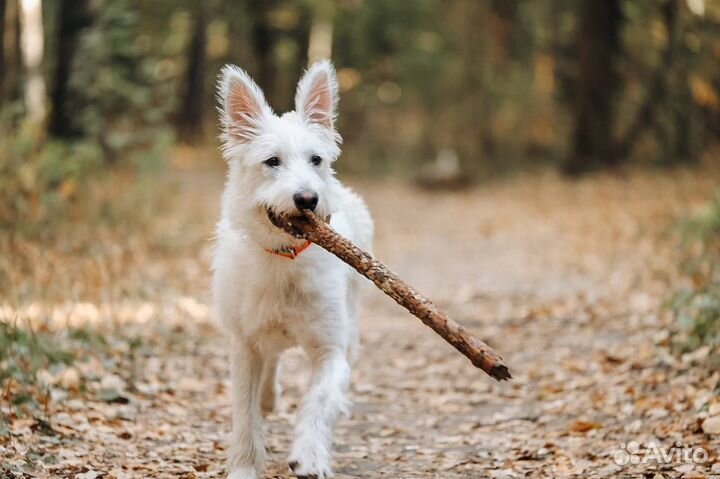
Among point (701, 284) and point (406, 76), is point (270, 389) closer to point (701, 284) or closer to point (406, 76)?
point (701, 284)

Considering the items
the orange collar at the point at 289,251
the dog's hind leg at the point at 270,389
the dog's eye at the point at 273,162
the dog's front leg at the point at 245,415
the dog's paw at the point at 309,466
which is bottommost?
the dog's paw at the point at 309,466

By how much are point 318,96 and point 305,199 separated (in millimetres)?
1045

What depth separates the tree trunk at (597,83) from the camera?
21.3m

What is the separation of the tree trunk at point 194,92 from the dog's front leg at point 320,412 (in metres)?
26.6

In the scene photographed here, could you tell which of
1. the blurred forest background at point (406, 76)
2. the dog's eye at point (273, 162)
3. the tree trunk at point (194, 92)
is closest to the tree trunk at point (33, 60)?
the blurred forest background at point (406, 76)

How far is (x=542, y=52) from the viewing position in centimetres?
2825

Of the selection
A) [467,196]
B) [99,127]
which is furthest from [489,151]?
[99,127]

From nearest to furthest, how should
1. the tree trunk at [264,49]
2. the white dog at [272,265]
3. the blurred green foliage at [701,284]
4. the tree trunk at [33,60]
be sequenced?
the white dog at [272,265] → the blurred green foliage at [701,284] → the tree trunk at [33,60] → the tree trunk at [264,49]

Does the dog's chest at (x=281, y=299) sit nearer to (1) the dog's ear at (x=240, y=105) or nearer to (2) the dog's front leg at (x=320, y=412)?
(2) the dog's front leg at (x=320, y=412)

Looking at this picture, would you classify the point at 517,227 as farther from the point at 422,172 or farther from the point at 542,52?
the point at 542,52

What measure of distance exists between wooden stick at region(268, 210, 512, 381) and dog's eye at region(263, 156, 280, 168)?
32 cm

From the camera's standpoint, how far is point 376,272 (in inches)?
182

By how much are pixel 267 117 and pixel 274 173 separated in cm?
49

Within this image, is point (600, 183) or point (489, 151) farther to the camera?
point (489, 151)
